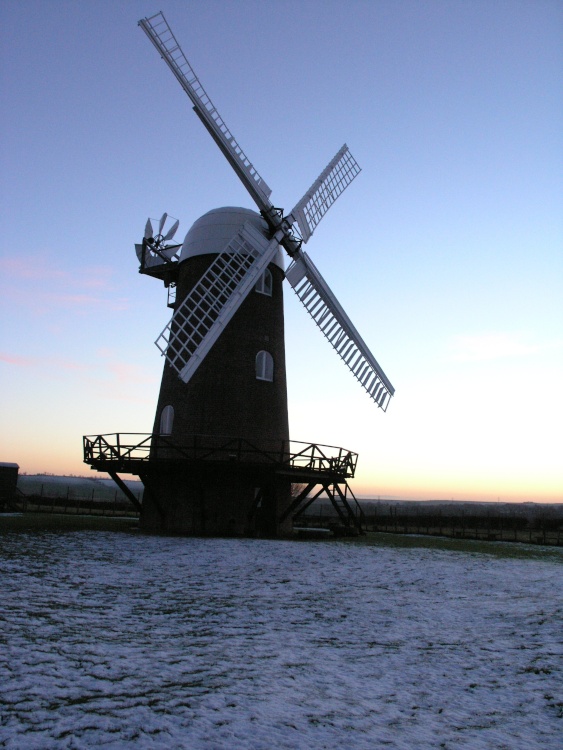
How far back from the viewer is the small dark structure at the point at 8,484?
113 ft

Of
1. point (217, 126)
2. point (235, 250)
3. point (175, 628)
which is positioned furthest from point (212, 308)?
point (175, 628)

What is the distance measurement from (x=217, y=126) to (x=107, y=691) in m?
19.5

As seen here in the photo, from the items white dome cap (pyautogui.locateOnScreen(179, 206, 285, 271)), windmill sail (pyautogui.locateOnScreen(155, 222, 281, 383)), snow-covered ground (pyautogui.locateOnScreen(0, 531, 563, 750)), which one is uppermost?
white dome cap (pyautogui.locateOnScreen(179, 206, 285, 271))

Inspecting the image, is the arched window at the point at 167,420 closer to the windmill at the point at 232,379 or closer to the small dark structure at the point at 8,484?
the windmill at the point at 232,379

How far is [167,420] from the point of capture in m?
21.1

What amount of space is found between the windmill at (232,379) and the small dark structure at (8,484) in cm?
1758

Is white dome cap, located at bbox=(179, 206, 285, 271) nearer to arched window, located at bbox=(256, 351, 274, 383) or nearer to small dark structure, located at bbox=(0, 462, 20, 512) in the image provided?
arched window, located at bbox=(256, 351, 274, 383)

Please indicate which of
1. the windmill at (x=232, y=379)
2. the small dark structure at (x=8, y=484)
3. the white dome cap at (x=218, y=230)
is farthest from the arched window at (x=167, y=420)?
the small dark structure at (x=8, y=484)

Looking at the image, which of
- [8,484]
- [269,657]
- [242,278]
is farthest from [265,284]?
[8,484]

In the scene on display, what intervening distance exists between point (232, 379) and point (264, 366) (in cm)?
144

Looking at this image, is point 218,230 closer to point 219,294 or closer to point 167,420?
point 219,294

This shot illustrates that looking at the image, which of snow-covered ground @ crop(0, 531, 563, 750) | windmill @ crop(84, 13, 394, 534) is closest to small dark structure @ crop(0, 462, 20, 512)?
windmill @ crop(84, 13, 394, 534)

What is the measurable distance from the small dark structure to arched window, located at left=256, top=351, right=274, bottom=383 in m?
21.5

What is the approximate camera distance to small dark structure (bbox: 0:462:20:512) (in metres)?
34.6
